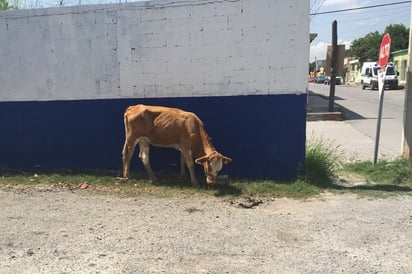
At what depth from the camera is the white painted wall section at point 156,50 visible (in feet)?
24.4

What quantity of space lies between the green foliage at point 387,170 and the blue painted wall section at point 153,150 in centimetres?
162

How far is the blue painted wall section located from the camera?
25.0 ft

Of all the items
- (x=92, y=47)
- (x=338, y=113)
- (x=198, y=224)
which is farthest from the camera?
(x=338, y=113)

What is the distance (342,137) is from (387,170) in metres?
5.57

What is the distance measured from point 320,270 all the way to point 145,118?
4.29 m

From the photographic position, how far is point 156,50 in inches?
313

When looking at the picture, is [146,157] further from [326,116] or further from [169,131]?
[326,116]

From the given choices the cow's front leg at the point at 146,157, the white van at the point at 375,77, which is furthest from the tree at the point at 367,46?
the cow's front leg at the point at 146,157

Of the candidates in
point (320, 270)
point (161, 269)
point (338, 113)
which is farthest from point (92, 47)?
point (338, 113)

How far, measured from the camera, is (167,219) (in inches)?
227

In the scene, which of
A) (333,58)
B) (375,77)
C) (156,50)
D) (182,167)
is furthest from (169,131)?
(375,77)

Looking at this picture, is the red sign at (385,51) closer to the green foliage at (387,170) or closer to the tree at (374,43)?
the green foliage at (387,170)

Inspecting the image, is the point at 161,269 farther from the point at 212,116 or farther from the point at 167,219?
the point at 212,116

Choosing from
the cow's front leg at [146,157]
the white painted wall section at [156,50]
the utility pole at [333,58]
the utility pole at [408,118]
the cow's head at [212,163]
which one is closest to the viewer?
the cow's head at [212,163]
